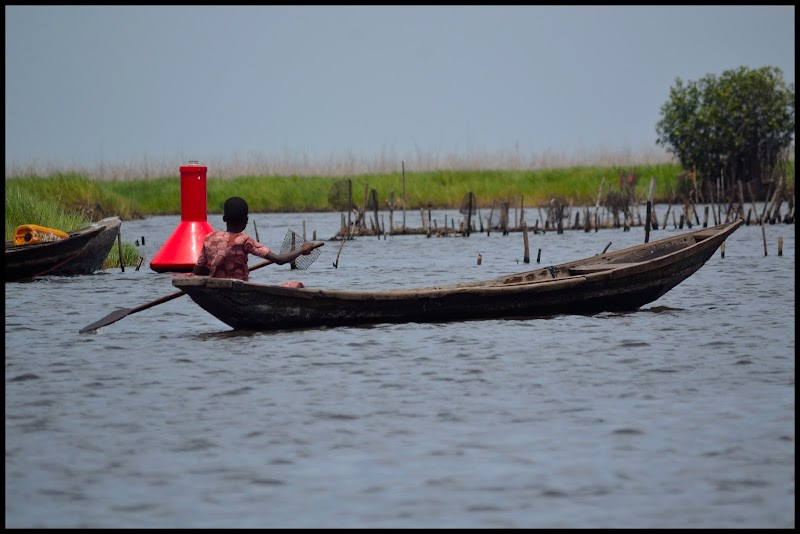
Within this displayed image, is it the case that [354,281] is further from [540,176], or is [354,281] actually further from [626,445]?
[540,176]

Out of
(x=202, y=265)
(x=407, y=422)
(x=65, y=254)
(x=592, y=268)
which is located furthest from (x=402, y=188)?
(x=407, y=422)

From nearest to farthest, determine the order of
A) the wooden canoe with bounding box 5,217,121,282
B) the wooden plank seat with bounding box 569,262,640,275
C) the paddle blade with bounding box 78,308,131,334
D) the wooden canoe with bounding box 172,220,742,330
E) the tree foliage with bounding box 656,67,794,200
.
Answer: the wooden canoe with bounding box 172,220,742,330
the paddle blade with bounding box 78,308,131,334
the wooden plank seat with bounding box 569,262,640,275
the wooden canoe with bounding box 5,217,121,282
the tree foliage with bounding box 656,67,794,200

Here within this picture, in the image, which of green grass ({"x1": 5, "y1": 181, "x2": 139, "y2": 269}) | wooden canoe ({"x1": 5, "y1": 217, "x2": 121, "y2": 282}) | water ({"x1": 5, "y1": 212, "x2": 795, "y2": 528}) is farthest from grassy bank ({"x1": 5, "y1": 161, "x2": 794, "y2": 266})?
water ({"x1": 5, "y1": 212, "x2": 795, "y2": 528})

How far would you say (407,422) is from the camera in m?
6.40

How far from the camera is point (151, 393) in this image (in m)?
7.33

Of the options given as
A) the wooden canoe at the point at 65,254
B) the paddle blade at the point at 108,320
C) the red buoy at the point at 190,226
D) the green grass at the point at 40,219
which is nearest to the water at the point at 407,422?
the paddle blade at the point at 108,320

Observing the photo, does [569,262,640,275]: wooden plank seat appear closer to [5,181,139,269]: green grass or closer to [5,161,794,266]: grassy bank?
[5,181,139,269]: green grass

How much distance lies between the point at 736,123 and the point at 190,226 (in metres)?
20.8

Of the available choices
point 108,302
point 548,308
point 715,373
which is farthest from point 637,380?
point 108,302

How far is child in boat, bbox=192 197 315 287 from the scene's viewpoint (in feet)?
30.4

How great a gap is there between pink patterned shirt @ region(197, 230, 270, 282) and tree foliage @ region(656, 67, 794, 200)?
23080 millimetres

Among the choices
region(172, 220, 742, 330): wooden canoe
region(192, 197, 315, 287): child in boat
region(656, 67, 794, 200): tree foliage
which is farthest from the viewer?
region(656, 67, 794, 200): tree foliage

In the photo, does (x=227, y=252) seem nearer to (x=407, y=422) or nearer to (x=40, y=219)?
(x=407, y=422)

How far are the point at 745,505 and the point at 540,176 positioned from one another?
2885 centimetres
